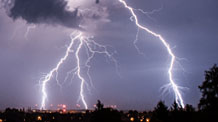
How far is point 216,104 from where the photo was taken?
35.8 feet

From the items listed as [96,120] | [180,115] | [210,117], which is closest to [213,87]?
[210,117]

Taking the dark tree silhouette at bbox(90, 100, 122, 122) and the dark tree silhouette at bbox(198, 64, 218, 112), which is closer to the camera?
the dark tree silhouette at bbox(198, 64, 218, 112)

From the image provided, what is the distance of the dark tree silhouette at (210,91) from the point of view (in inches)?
439

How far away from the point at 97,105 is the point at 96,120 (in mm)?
844

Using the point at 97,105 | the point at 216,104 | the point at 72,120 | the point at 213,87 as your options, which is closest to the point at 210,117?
the point at 216,104

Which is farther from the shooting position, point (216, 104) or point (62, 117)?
point (62, 117)

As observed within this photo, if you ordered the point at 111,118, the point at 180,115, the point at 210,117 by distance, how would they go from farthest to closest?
the point at 180,115 → the point at 111,118 → the point at 210,117

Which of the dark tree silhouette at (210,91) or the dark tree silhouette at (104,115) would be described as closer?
the dark tree silhouette at (210,91)

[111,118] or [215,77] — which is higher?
[215,77]

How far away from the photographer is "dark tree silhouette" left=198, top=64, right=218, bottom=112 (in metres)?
11.2

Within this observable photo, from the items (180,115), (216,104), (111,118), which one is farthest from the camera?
(180,115)

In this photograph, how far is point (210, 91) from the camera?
37.9ft

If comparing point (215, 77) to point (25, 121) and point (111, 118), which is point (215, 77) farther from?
point (25, 121)

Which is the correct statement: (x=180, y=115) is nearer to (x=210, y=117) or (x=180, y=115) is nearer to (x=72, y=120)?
(x=210, y=117)
